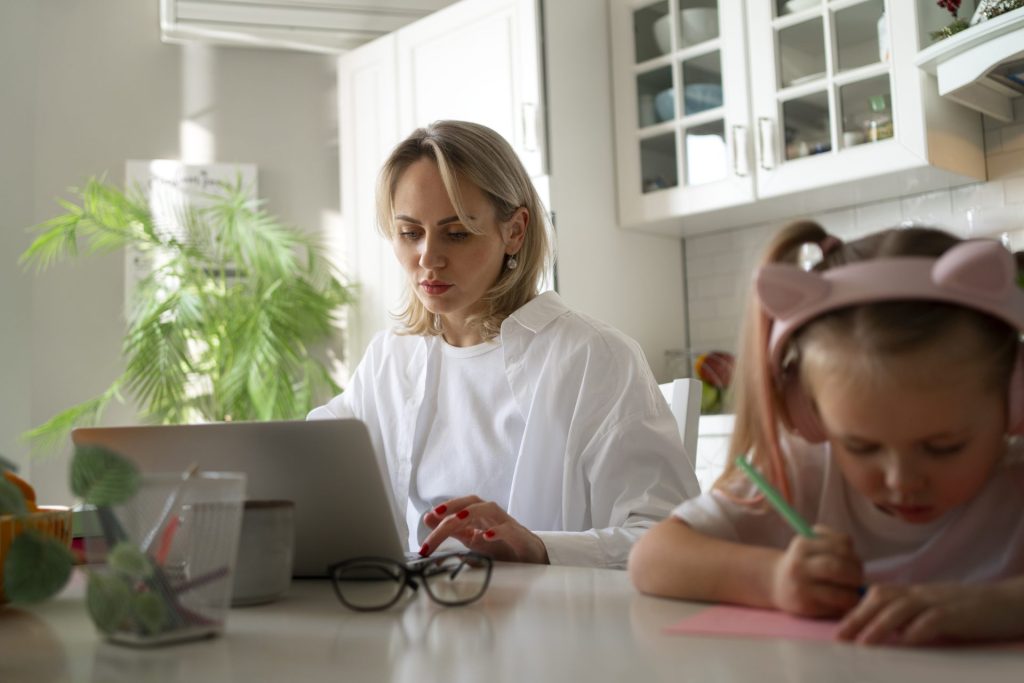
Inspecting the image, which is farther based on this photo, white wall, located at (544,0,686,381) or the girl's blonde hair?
white wall, located at (544,0,686,381)

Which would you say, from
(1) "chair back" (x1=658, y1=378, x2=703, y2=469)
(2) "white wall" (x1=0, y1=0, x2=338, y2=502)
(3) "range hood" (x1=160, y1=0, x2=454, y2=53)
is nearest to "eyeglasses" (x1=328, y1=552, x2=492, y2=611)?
(1) "chair back" (x1=658, y1=378, x2=703, y2=469)

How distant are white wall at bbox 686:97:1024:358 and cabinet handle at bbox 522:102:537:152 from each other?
2.75 feet

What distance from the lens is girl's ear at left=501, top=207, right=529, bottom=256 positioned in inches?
78.8

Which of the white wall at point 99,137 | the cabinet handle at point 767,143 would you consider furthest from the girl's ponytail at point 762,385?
the white wall at point 99,137

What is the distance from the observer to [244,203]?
399cm

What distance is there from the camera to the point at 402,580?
974 mm

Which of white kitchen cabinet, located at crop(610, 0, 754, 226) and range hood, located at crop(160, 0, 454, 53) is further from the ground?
range hood, located at crop(160, 0, 454, 53)

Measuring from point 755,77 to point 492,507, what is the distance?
255 cm

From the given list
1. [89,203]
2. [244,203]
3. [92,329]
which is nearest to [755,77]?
[244,203]

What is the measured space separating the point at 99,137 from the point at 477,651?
395cm

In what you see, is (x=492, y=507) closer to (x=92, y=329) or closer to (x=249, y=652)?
(x=249, y=652)

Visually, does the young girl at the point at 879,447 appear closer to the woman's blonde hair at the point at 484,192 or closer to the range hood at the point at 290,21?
the woman's blonde hair at the point at 484,192

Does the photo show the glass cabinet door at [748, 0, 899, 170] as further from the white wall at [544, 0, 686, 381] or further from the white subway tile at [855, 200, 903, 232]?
the white wall at [544, 0, 686, 381]

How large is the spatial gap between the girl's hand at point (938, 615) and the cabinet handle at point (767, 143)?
113 inches
